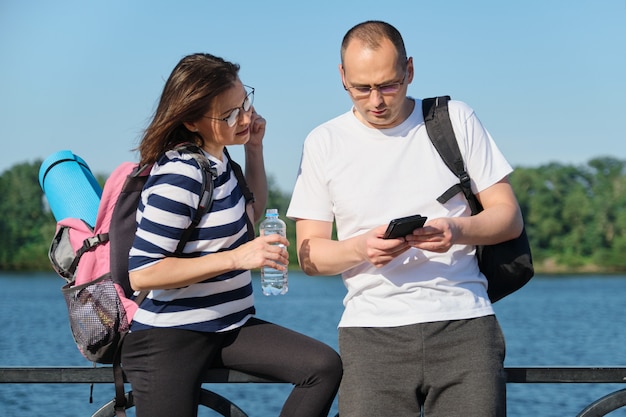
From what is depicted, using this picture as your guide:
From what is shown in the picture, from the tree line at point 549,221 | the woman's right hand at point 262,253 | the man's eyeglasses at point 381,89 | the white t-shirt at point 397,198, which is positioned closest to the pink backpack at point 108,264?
the woman's right hand at point 262,253

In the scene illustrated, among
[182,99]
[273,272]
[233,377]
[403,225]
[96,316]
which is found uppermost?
[182,99]

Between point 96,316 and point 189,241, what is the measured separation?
0.42m

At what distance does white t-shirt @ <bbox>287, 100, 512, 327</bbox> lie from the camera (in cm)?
312

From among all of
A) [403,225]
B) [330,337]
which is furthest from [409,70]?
[330,337]

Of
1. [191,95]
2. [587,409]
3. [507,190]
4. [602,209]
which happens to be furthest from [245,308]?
[602,209]

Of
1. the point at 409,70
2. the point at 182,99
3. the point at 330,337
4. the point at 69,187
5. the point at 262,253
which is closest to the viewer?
the point at 262,253

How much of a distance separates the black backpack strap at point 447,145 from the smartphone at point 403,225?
0.27m

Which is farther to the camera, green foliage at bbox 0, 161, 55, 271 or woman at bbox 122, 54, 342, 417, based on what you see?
green foliage at bbox 0, 161, 55, 271

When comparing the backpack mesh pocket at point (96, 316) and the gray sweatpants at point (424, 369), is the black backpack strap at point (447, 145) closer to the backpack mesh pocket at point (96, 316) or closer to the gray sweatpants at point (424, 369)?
the gray sweatpants at point (424, 369)

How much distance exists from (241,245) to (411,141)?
2.34 feet

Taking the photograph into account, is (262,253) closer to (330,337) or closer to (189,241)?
(189,241)

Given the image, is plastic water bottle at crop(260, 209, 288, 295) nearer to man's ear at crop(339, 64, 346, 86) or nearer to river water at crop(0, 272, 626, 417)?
man's ear at crop(339, 64, 346, 86)

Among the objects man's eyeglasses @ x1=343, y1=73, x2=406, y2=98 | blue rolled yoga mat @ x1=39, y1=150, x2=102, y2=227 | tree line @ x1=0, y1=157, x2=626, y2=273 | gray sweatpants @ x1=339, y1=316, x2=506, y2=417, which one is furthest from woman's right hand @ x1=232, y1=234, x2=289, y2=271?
tree line @ x1=0, y1=157, x2=626, y2=273

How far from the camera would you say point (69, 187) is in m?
3.49
